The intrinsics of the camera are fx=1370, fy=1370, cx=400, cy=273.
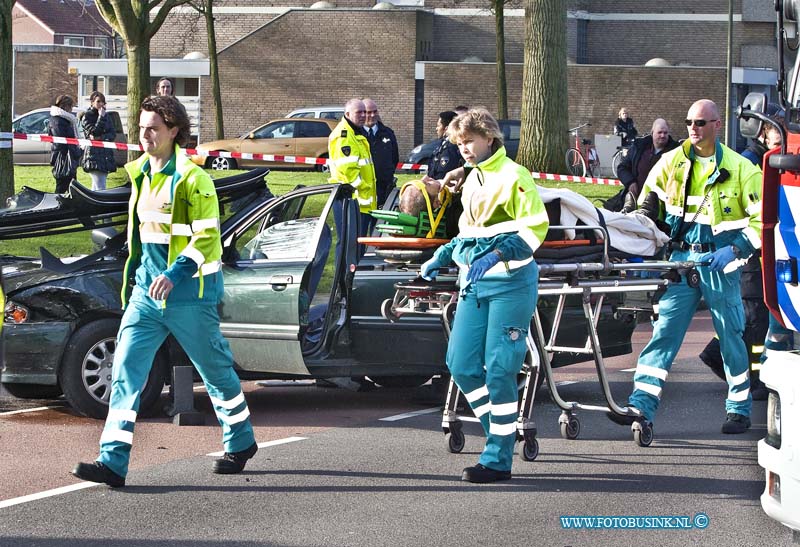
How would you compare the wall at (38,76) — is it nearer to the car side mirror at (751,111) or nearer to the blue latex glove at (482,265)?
the blue latex glove at (482,265)

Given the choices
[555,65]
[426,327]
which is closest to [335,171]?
[426,327]

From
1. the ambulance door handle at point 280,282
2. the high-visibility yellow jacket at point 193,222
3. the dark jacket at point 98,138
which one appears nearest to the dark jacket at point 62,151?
the dark jacket at point 98,138

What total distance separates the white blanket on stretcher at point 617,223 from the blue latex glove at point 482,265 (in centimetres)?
136

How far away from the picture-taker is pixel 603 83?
49125mm

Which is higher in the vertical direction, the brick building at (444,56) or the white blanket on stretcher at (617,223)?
the brick building at (444,56)

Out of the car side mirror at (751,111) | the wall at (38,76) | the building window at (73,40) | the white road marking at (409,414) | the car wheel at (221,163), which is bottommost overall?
the white road marking at (409,414)

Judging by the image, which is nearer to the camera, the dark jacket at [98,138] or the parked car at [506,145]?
the dark jacket at [98,138]

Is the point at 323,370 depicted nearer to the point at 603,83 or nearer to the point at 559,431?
the point at 559,431

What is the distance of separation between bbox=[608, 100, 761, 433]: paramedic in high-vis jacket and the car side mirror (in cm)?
168

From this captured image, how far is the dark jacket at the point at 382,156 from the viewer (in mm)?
14250

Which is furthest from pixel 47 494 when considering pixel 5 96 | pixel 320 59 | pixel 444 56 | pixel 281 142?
pixel 444 56

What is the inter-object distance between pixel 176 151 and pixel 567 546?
2982 mm

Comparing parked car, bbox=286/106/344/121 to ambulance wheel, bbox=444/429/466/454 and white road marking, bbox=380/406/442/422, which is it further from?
ambulance wheel, bbox=444/429/466/454

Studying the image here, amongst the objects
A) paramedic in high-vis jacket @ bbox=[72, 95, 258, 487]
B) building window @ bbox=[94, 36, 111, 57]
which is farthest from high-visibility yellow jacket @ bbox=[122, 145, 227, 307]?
building window @ bbox=[94, 36, 111, 57]
